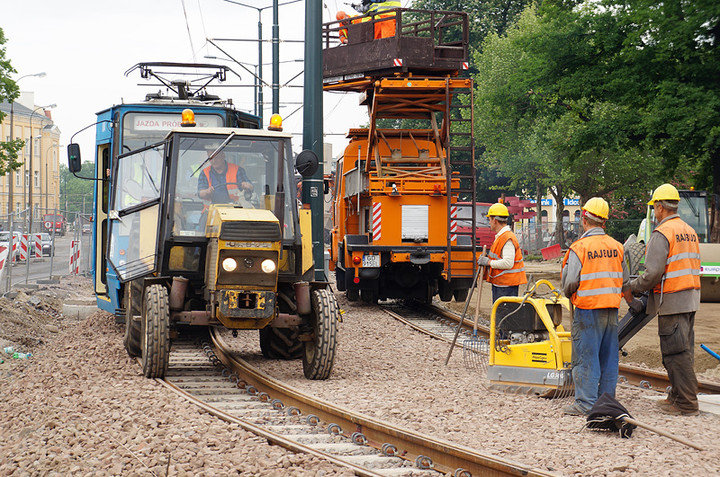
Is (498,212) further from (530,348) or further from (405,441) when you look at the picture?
(405,441)

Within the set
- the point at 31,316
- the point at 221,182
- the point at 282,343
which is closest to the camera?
the point at 221,182

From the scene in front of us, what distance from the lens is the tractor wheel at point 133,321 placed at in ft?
33.4

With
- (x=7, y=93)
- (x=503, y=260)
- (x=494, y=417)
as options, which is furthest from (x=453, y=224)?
(x=7, y=93)

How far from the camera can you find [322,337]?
9.38 meters

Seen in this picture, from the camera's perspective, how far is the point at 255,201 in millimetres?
9836

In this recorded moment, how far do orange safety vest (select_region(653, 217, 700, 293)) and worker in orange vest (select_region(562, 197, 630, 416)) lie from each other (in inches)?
17.6

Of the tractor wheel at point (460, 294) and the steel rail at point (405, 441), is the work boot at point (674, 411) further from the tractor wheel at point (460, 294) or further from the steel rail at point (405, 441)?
the tractor wheel at point (460, 294)

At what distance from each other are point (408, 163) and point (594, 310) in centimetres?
996

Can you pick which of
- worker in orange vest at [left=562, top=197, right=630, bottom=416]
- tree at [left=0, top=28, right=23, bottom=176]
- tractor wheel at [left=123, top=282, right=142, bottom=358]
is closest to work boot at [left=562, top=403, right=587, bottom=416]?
worker in orange vest at [left=562, top=197, right=630, bottom=416]

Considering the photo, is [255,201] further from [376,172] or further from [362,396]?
A: [376,172]

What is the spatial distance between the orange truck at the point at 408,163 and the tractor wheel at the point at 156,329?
7517 millimetres

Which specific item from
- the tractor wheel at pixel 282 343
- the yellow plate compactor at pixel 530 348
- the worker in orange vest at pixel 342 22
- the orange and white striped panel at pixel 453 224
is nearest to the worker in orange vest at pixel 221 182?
the tractor wheel at pixel 282 343

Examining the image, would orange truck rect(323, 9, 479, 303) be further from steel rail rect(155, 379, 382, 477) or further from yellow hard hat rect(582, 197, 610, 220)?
steel rail rect(155, 379, 382, 477)

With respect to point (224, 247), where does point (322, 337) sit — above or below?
below
